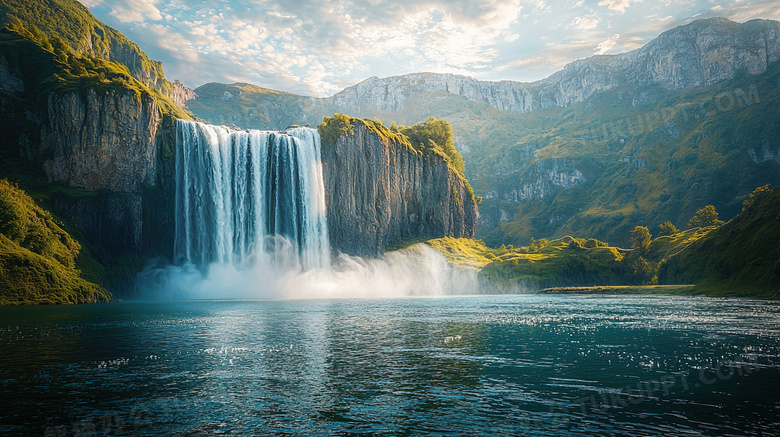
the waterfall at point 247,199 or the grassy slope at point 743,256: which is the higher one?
the waterfall at point 247,199

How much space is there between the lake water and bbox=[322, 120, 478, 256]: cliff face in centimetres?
11437

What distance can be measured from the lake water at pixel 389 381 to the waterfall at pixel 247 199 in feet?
281

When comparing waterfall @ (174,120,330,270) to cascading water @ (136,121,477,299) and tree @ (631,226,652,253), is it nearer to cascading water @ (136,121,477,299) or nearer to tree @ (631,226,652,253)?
cascading water @ (136,121,477,299)

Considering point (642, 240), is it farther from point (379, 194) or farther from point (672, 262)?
point (379, 194)

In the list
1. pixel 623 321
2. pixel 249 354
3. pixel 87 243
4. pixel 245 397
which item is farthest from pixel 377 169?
pixel 245 397

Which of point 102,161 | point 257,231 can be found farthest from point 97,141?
point 257,231

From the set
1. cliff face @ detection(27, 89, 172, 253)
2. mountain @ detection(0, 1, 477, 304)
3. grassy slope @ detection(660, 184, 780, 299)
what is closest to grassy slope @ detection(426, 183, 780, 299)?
grassy slope @ detection(660, 184, 780, 299)

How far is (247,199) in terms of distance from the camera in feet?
447

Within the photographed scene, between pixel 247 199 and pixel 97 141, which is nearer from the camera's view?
pixel 97 141

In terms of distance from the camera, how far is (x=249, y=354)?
106ft

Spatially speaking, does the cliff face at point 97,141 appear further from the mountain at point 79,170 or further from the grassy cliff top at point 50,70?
the grassy cliff top at point 50,70

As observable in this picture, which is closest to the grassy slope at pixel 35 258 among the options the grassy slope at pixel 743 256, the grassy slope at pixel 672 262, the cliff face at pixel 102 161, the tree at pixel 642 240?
the cliff face at pixel 102 161

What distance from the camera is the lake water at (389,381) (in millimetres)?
17156

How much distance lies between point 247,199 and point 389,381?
121 metres
